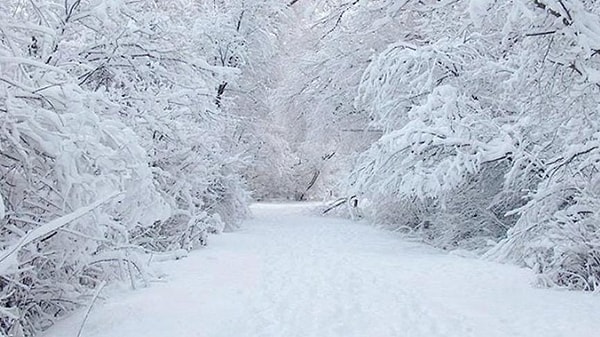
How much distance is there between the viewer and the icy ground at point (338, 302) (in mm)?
5133

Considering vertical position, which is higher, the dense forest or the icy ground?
the dense forest

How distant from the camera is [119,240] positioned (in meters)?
6.70

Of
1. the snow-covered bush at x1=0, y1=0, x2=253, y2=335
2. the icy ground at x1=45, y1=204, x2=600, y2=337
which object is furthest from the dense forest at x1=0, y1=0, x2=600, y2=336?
the icy ground at x1=45, y1=204, x2=600, y2=337

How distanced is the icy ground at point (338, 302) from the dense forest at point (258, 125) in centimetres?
48

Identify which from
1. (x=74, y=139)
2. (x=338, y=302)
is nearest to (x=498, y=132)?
(x=338, y=302)

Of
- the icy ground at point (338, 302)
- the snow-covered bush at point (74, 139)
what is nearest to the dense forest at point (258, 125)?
the snow-covered bush at point (74, 139)

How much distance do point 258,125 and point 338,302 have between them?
530 inches

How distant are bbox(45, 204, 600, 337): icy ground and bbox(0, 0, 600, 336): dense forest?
1.58 ft

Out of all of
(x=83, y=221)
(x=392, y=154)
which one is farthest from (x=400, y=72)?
(x=83, y=221)

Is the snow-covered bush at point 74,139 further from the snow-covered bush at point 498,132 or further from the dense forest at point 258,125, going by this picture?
the snow-covered bush at point 498,132

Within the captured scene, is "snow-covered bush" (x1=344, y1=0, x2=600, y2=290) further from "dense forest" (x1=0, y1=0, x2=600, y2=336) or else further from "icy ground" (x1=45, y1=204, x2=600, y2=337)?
"icy ground" (x1=45, y1=204, x2=600, y2=337)

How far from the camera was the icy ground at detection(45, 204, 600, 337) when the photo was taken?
513 centimetres

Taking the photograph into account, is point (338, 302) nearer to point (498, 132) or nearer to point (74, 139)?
point (74, 139)

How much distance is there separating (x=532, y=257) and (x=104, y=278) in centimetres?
516
